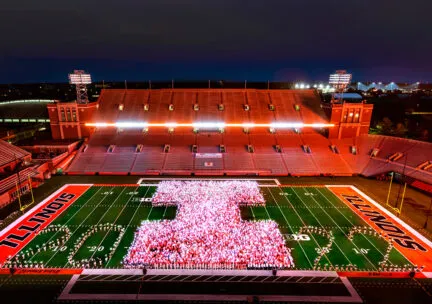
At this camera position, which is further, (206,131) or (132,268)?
(206,131)

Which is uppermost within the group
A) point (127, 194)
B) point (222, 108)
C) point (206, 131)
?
point (222, 108)

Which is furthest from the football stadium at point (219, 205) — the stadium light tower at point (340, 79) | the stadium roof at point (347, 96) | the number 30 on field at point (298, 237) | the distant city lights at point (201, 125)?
the stadium light tower at point (340, 79)

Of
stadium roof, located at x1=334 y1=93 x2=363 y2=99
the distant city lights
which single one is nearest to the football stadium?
the distant city lights

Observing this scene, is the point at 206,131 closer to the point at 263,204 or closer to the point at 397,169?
the point at 263,204

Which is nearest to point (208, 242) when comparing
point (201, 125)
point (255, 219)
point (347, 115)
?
point (255, 219)

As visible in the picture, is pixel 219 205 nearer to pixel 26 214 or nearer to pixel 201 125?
pixel 26 214

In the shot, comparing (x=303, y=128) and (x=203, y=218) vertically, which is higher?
(x=303, y=128)

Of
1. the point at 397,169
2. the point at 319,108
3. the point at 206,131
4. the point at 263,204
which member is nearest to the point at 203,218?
the point at 263,204
